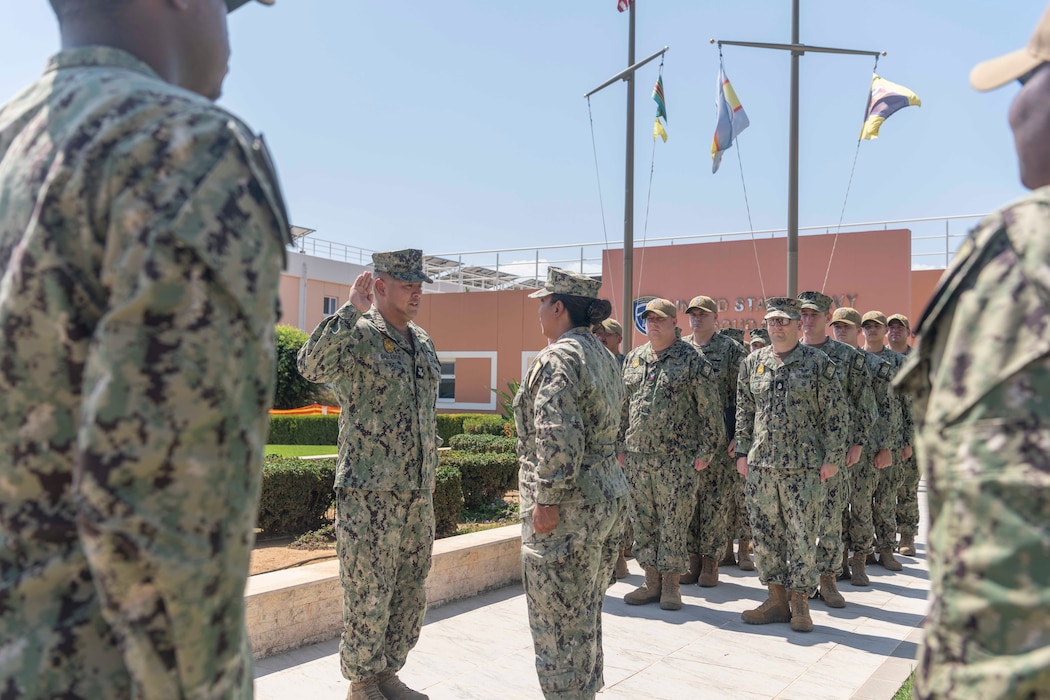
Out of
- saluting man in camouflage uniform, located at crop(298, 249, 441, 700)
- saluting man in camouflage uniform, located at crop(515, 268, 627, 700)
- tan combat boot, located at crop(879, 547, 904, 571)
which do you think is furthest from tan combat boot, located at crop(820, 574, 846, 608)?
saluting man in camouflage uniform, located at crop(298, 249, 441, 700)

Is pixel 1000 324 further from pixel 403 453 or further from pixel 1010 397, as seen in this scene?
pixel 403 453

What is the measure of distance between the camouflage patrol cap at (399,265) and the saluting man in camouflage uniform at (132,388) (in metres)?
2.98

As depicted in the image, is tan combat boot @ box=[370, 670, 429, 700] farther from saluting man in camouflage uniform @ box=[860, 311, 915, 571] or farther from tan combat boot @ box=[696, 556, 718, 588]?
saluting man in camouflage uniform @ box=[860, 311, 915, 571]

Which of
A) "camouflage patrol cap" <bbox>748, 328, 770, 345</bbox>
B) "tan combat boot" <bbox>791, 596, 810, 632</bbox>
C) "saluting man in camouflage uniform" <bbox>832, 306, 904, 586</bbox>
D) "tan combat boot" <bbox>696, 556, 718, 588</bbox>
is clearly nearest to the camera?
"tan combat boot" <bbox>791, 596, 810, 632</bbox>

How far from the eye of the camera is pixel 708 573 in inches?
278

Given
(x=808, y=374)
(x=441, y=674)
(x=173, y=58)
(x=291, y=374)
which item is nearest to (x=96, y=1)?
(x=173, y=58)

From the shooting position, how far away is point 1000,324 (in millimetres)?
1253

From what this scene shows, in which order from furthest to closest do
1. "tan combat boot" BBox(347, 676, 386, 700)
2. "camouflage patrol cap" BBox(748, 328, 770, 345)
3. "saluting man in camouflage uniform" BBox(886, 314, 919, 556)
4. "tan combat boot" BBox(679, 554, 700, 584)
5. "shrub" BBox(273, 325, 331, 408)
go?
"shrub" BBox(273, 325, 331, 408) → "saluting man in camouflage uniform" BBox(886, 314, 919, 556) → "camouflage patrol cap" BBox(748, 328, 770, 345) → "tan combat boot" BBox(679, 554, 700, 584) → "tan combat boot" BBox(347, 676, 386, 700)

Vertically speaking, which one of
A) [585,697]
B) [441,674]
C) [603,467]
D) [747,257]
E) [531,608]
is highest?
[747,257]

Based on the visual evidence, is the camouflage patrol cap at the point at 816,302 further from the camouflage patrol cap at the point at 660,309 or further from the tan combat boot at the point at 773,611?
the tan combat boot at the point at 773,611

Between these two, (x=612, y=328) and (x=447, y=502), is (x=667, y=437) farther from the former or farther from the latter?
(x=447, y=502)

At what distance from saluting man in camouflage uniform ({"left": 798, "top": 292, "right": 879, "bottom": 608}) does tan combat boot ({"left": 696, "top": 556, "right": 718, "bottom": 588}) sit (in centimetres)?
88

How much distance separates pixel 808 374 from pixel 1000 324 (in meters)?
5.00

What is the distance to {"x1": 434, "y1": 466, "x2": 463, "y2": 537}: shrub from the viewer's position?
6.92 m
